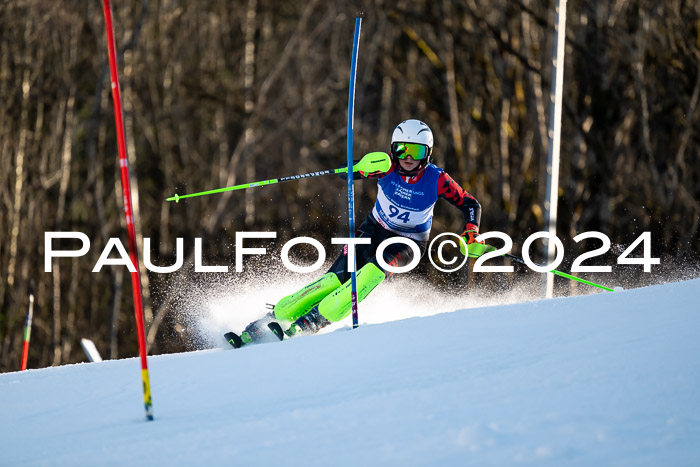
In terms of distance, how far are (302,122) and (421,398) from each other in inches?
539

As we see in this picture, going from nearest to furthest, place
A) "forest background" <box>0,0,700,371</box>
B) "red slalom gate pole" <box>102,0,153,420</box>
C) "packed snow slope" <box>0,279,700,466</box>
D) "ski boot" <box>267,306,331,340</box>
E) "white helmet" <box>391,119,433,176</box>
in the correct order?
1. "packed snow slope" <box>0,279,700,466</box>
2. "red slalom gate pole" <box>102,0,153,420</box>
3. "white helmet" <box>391,119,433,176</box>
4. "ski boot" <box>267,306,331,340</box>
5. "forest background" <box>0,0,700,371</box>

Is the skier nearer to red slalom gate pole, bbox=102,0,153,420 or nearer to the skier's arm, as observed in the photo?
the skier's arm

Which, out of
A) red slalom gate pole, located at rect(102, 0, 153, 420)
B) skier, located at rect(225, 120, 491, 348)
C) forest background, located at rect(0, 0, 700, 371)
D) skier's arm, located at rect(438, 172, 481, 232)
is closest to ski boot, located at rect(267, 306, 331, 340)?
skier, located at rect(225, 120, 491, 348)

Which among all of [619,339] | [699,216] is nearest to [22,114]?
[699,216]

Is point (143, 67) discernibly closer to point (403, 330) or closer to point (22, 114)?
point (22, 114)

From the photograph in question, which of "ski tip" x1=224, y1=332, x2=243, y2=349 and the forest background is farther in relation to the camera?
the forest background

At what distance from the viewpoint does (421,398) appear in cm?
363

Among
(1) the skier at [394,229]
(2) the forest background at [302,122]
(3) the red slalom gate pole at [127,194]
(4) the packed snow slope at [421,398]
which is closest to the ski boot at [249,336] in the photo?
(1) the skier at [394,229]

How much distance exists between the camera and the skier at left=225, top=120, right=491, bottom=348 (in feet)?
19.8

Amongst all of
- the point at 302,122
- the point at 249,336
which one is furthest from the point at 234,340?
the point at 302,122

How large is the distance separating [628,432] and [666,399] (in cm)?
36

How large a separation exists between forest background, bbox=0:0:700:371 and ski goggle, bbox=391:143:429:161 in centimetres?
635

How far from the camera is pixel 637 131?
14312 mm

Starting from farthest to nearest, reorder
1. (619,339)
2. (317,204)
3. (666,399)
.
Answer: (317,204), (619,339), (666,399)
